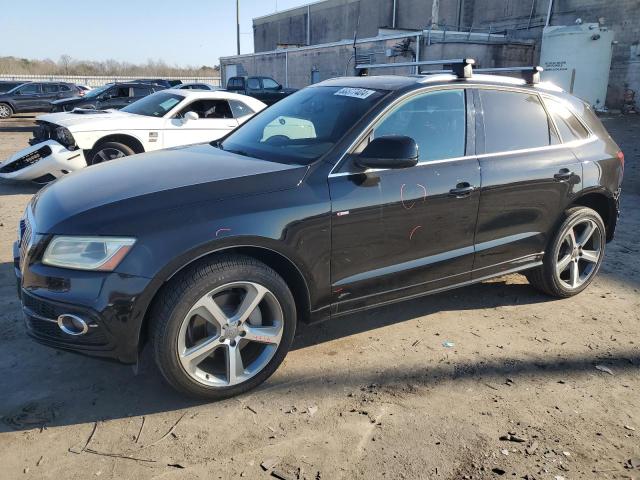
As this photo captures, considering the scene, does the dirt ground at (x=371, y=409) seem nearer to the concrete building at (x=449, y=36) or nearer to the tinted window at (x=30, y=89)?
the concrete building at (x=449, y=36)

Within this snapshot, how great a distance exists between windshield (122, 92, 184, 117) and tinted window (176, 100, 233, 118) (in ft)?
0.99

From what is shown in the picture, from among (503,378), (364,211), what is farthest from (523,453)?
(364,211)

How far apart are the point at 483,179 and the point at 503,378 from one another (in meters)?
1.34

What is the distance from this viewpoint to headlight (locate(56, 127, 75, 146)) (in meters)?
7.50

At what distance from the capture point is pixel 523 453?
8.40 ft

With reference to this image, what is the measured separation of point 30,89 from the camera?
70.3 ft

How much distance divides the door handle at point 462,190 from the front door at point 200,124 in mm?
5418

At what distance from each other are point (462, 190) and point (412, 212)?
17.5 inches

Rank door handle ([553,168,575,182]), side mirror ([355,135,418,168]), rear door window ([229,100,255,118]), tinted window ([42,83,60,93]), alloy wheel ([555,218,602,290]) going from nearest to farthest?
side mirror ([355,135,418,168])
door handle ([553,168,575,182])
alloy wheel ([555,218,602,290])
rear door window ([229,100,255,118])
tinted window ([42,83,60,93])

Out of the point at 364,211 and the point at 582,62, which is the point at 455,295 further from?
the point at 582,62

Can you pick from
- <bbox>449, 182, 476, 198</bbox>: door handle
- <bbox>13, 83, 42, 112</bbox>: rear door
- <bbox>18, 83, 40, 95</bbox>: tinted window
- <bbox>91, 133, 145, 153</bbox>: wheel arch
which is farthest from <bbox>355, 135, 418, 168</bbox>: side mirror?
<bbox>18, 83, 40, 95</bbox>: tinted window

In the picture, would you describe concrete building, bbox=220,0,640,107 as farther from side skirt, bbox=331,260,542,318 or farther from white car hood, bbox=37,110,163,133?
side skirt, bbox=331,260,542,318

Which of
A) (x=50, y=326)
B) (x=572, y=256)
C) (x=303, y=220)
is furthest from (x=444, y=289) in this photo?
(x=50, y=326)

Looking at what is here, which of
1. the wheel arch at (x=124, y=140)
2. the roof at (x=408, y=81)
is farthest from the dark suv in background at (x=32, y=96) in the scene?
the roof at (x=408, y=81)
